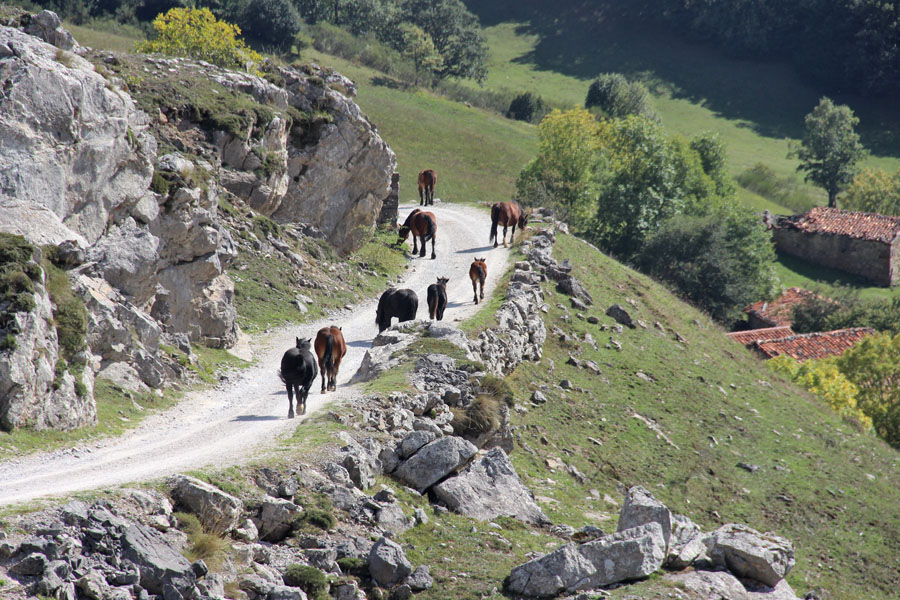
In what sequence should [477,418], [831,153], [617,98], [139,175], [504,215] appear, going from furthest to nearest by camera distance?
[617,98] → [831,153] → [504,215] → [139,175] → [477,418]

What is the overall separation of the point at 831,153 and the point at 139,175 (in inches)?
4363

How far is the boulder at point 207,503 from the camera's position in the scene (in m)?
11.5

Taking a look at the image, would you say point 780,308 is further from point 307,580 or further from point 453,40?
point 453,40

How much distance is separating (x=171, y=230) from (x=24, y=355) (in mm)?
8571

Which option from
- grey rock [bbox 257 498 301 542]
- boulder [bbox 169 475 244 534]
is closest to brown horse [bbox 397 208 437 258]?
grey rock [bbox 257 498 301 542]

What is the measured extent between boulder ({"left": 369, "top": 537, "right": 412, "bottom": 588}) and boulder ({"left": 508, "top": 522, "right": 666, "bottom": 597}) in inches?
64.6

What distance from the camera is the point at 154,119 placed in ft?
89.7

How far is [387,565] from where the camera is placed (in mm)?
11844

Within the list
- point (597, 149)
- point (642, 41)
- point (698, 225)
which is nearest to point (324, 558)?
Answer: point (698, 225)

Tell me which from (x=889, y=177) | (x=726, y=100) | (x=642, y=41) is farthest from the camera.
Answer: (x=642, y=41)

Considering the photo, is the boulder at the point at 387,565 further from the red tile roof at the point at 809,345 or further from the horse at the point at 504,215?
the red tile roof at the point at 809,345

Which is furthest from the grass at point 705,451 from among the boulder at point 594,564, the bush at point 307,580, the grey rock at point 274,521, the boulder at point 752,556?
the bush at point 307,580

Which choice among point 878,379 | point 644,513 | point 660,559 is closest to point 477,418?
point 644,513

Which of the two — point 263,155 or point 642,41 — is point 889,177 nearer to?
point 642,41
